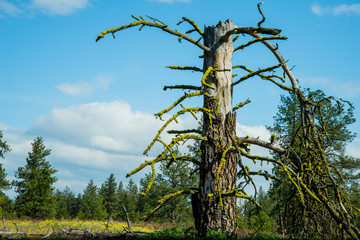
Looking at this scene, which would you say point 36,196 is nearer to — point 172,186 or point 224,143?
point 172,186

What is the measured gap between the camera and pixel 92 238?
7211 millimetres

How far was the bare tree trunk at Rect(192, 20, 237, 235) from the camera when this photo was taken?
20.2 feet

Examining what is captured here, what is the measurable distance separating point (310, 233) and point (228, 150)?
2.83m

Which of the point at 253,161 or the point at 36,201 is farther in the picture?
the point at 36,201

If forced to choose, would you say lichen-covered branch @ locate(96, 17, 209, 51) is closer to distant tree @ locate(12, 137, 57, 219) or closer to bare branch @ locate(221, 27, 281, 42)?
bare branch @ locate(221, 27, 281, 42)

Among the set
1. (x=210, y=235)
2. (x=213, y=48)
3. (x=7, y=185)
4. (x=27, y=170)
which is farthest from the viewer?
(x=27, y=170)

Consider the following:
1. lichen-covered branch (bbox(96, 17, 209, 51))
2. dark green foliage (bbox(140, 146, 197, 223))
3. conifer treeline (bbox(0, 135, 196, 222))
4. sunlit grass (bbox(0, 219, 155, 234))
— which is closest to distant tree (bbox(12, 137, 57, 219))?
conifer treeline (bbox(0, 135, 196, 222))

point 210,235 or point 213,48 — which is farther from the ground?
point 213,48

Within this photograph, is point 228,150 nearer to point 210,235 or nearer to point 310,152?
point 210,235

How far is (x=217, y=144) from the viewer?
6422mm

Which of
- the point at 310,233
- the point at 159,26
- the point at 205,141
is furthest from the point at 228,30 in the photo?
the point at 310,233

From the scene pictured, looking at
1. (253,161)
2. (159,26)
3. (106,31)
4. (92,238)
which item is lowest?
(92,238)

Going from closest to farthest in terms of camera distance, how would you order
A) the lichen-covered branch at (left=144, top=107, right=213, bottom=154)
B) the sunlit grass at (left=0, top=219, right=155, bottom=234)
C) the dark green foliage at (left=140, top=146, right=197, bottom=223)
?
the lichen-covered branch at (left=144, top=107, right=213, bottom=154)
the sunlit grass at (left=0, top=219, right=155, bottom=234)
the dark green foliage at (left=140, top=146, right=197, bottom=223)

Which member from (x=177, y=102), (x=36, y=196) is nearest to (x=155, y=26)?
(x=177, y=102)
